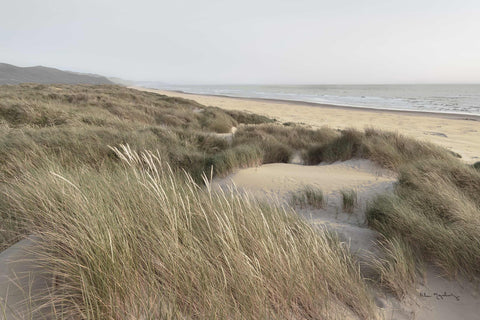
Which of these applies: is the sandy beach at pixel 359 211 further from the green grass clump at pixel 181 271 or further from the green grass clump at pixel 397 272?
the green grass clump at pixel 181 271

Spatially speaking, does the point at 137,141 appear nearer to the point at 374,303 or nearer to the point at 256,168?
the point at 256,168

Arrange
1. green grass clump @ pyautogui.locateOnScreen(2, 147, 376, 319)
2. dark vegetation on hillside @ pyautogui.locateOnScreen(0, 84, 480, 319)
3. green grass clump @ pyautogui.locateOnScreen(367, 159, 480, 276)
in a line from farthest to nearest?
1. green grass clump @ pyautogui.locateOnScreen(367, 159, 480, 276)
2. dark vegetation on hillside @ pyautogui.locateOnScreen(0, 84, 480, 319)
3. green grass clump @ pyautogui.locateOnScreen(2, 147, 376, 319)

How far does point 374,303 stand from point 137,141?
5.36 meters

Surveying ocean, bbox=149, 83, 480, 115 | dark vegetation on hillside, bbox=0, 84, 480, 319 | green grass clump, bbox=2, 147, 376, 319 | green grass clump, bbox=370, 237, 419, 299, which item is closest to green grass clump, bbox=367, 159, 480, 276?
dark vegetation on hillside, bbox=0, 84, 480, 319

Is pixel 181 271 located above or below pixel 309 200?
above

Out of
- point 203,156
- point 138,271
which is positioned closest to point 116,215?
point 138,271

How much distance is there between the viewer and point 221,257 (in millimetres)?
1616

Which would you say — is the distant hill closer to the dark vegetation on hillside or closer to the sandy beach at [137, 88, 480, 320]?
the dark vegetation on hillside

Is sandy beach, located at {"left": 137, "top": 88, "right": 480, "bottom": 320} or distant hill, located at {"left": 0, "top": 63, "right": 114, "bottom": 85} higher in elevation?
distant hill, located at {"left": 0, "top": 63, "right": 114, "bottom": 85}

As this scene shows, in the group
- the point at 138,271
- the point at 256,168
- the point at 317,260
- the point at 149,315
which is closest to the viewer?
the point at 149,315
